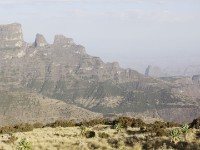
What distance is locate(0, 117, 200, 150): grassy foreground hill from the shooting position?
44.2 metres

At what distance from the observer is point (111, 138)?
47.6 meters

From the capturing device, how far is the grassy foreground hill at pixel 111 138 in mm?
44156

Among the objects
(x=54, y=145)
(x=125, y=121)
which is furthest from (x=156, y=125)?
(x=54, y=145)

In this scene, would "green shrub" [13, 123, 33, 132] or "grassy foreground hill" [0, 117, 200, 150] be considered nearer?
"grassy foreground hill" [0, 117, 200, 150]

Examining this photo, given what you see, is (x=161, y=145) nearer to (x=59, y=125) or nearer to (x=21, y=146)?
(x=21, y=146)

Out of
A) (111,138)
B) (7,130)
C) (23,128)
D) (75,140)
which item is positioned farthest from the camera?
(23,128)

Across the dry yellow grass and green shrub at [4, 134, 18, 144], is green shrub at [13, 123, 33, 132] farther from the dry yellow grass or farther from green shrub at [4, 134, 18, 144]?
green shrub at [4, 134, 18, 144]

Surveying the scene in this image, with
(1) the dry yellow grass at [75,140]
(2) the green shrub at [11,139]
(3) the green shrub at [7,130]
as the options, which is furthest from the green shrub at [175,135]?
(3) the green shrub at [7,130]

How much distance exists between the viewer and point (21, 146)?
138ft

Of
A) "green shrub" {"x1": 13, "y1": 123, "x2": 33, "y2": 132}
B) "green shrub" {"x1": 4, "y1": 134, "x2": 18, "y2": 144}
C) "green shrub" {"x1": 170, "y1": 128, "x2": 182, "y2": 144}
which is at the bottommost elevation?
"green shrub" {"x1": 4, "y1": 134, "x2": 18, "y2": 144}

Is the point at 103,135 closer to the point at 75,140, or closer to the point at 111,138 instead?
the point at 111,138

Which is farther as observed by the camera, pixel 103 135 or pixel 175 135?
pixel 103 135

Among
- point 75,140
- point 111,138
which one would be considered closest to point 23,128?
point 75,140

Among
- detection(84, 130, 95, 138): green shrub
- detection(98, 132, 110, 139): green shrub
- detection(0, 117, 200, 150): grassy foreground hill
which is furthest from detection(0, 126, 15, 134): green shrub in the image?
detection(98, 132, 110, 139): green shrub
